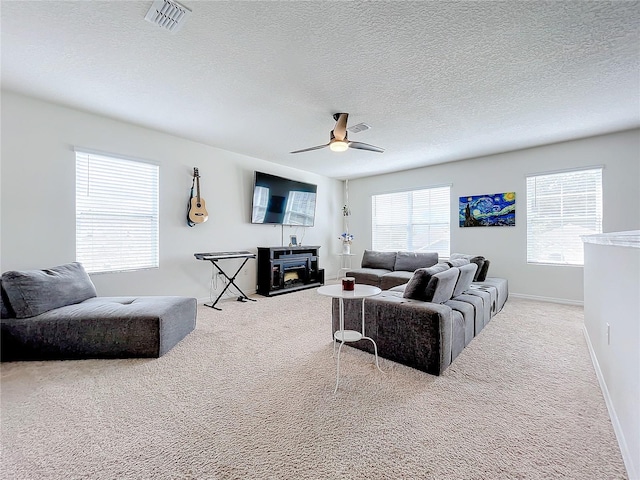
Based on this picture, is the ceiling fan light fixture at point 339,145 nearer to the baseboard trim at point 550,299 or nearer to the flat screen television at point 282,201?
the flat screen television at point 282,201

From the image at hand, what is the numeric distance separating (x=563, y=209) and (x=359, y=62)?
4.17m

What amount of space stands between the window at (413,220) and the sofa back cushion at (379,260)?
2.28 feet

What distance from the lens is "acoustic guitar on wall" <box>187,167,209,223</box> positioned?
166 inches

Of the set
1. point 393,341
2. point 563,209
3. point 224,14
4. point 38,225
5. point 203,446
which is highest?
point 224,14

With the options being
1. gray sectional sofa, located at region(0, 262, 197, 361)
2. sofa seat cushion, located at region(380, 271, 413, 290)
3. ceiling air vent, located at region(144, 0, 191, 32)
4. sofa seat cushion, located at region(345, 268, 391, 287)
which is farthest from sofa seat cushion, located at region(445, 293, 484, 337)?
ceiling air vent, located at region(144, 0, 191, 32)

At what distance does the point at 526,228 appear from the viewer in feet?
15.3

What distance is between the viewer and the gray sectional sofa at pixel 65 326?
2307 millimetres

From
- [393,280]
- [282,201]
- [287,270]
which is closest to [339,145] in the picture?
[282,201]

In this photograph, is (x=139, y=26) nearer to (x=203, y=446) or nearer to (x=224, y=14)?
(x=224, y=14)

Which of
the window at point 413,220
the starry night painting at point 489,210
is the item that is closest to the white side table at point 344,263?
the window at point 413,220

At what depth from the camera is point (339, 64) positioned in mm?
2359

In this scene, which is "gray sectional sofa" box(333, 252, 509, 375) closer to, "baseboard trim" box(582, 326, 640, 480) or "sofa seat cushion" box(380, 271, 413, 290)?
"baseboard trim" box(582, 326, 640, 480)

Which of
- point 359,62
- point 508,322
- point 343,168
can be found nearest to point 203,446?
point 359,62

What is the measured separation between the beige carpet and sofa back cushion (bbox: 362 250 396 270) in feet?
10.1
